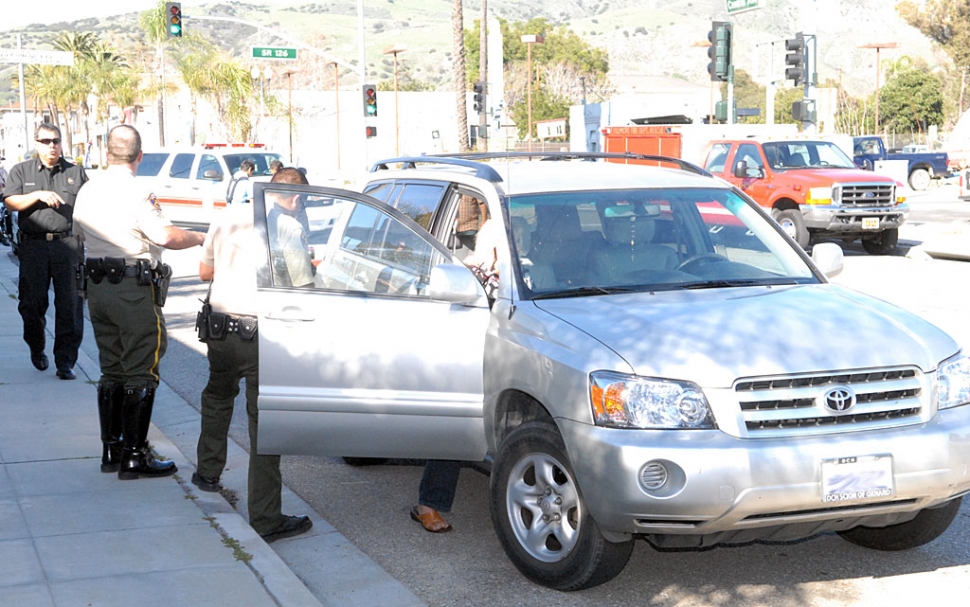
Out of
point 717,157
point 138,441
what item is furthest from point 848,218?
point 138,441

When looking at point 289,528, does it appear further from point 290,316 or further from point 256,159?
point 256,159

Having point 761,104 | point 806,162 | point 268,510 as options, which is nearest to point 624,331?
point 268,510

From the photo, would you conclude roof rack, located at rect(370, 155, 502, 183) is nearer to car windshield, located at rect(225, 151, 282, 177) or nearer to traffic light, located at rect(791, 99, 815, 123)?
car windshield, located at rect(225, 151, 282, 177)

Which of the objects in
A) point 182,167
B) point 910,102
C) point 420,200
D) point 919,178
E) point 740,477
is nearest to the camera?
point 740,477

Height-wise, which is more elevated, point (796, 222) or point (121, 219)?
point (121, 219)

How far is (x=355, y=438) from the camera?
17.6 ft

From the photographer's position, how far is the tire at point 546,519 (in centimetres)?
471

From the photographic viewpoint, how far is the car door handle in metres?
5.37

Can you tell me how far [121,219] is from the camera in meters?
6.21

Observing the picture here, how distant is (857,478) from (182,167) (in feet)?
71.9

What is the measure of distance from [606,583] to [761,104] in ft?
411

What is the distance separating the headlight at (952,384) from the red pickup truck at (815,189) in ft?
47.0

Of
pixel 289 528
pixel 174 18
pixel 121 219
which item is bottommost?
pixel 289 528

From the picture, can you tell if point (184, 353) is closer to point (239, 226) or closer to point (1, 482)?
point (1, 482)
